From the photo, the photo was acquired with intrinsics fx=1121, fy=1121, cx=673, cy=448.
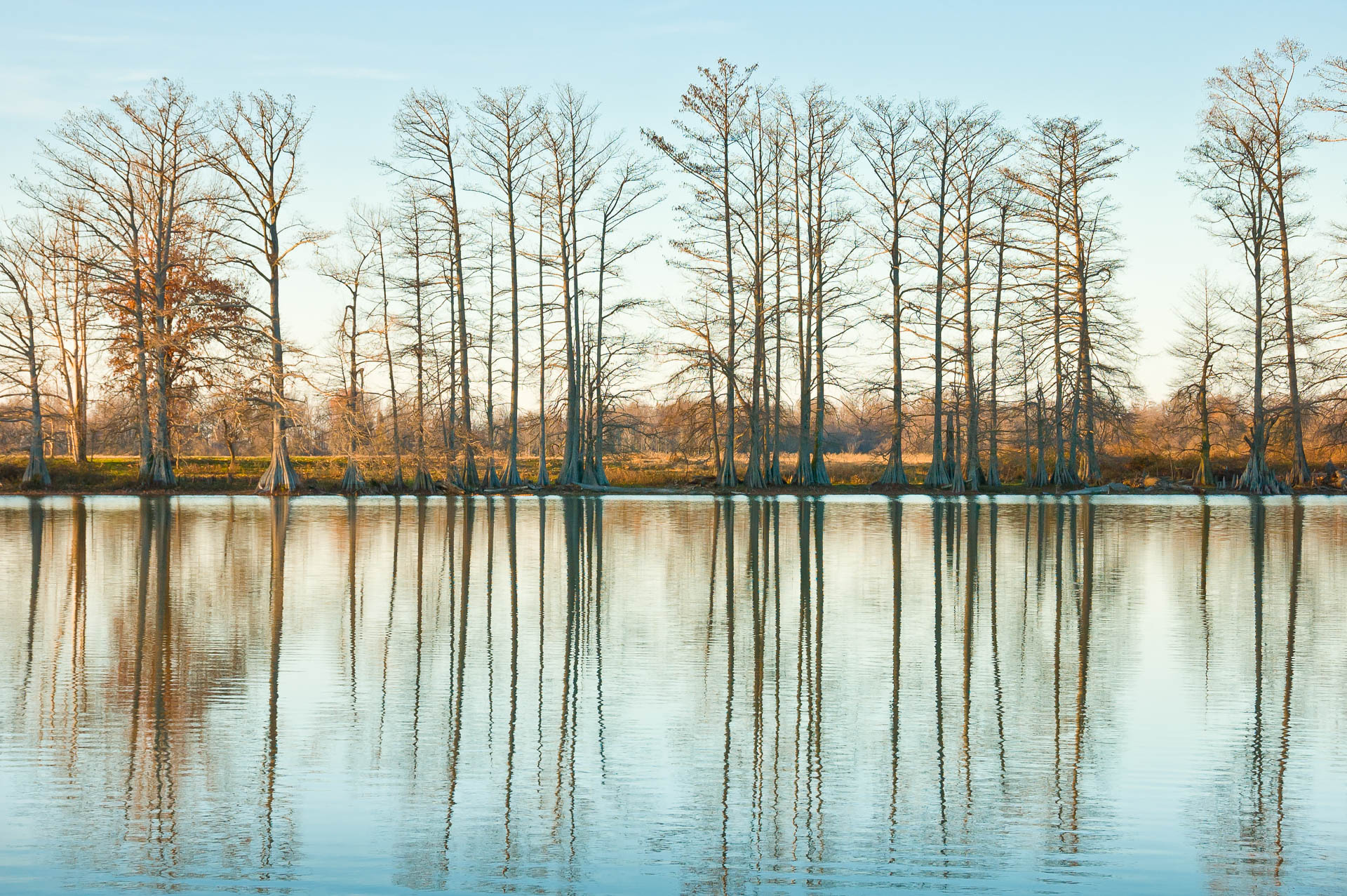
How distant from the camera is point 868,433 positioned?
7100 cm

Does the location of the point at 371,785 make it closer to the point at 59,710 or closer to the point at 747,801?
the point at 747,801

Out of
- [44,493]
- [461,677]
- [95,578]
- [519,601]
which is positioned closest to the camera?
[461,677]

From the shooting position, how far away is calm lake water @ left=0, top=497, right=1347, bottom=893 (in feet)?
15.6

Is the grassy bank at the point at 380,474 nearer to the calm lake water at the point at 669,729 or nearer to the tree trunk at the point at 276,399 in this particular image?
the tree trunk at the point at 276,399

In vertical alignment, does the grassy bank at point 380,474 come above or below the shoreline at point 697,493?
above

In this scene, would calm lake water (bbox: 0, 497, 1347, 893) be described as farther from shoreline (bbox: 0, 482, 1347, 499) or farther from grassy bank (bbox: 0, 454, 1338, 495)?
grassy bank (bbox: 0, 454, 1338, 495)

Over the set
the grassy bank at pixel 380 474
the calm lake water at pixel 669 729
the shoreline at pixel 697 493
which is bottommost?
the calm lake water at pixel 669 729

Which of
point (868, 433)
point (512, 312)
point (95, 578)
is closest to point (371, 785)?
point (95, 578)

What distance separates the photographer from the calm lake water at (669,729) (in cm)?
477

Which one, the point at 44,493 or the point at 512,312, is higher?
the point at 512,312

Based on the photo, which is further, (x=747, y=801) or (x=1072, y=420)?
(x=1072, y=420)

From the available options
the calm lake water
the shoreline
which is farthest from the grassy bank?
the calm lake water

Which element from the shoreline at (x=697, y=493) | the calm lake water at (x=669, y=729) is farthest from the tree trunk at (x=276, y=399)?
the calm lake water at (x=669, y=729)

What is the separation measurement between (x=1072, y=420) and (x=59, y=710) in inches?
1610
